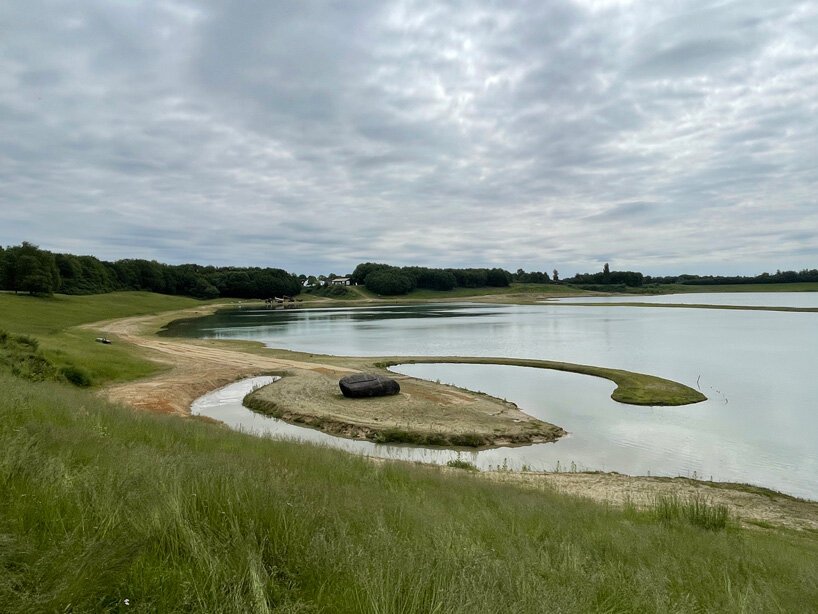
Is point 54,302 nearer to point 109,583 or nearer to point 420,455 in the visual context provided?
point 420,455

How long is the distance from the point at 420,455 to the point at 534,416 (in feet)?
24.9

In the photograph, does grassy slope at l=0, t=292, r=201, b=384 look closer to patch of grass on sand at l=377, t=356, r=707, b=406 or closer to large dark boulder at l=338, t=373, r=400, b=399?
large dark boulder at l=338, t=373, r=400, b=399

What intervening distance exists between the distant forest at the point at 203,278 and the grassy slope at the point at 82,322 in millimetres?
5674

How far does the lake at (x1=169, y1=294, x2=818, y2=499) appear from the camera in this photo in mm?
17531

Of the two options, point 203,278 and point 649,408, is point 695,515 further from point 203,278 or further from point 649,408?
point 203,278

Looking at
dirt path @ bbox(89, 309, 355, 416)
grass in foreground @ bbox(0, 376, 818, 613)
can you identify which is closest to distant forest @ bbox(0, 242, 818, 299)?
dirt path @ bbox(89, 309, 355, 416)

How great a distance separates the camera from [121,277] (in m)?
127

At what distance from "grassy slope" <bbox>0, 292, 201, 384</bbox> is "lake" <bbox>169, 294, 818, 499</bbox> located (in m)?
8.78

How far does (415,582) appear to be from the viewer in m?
3.24

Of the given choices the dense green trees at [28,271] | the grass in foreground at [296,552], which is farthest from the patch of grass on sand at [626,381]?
the dense green trees at [28,271]

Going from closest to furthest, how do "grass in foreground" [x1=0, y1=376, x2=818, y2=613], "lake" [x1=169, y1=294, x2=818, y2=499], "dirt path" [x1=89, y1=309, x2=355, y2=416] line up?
"grass in foreground" [x1=0, y1=376, x2=818, y2=613] < "lake" [x1=169, y1=294, x2=818, y2=499] < "dirt path" [x1=89, y1=309, x2=355, y2=416]

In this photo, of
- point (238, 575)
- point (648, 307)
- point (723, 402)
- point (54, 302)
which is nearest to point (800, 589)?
point (238, 575)

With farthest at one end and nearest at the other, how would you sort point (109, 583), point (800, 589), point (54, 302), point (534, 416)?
1. point (54, 302)
2. point (534, 416)
3. point (800, 589)
4. point (109, 583)

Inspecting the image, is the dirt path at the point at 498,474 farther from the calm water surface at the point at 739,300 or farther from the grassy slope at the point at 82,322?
the calm water surface at the point at 739,300
